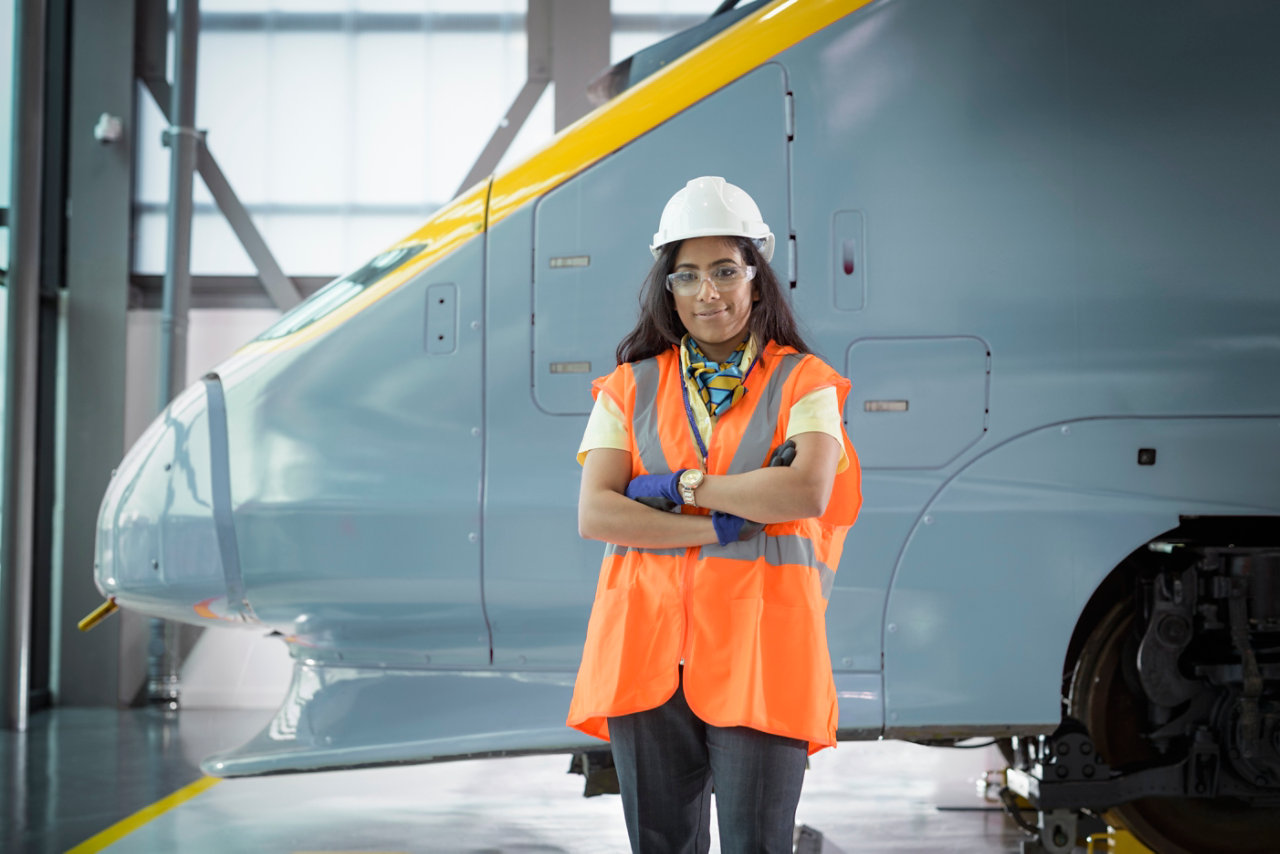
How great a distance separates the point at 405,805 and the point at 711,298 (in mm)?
3916

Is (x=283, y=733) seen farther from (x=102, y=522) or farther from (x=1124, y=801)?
(x=1124, y=801)

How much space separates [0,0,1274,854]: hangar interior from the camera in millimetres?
6812

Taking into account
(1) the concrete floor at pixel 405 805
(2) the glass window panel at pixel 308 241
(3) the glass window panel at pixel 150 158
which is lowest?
(1) the concrete floor at pixel 405 805

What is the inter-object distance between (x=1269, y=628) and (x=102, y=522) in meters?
3.80

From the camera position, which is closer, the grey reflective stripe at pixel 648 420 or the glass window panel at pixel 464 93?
the grey reflective stripe at pixel 648 420

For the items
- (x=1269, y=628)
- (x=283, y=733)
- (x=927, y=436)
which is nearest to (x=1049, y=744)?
(x=1269, y=628)

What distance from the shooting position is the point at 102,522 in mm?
3514

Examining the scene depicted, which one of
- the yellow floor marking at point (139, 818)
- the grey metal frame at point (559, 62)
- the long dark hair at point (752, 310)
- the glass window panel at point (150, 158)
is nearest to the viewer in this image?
the long dark hair at point (752, 310)

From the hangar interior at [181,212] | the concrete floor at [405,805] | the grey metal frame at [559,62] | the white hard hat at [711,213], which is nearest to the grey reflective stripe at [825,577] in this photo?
the white hard hat at [711,213]

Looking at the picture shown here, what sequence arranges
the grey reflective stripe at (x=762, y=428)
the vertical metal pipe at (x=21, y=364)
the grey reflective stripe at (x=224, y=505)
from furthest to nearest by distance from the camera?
the vertical metal pipe at (x=21, y=364)
the grey reflective stripe at (x=224, y=505)
the grey reflective stripe at (x=762, y=428)

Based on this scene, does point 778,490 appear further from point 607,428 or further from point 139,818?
point 139,818

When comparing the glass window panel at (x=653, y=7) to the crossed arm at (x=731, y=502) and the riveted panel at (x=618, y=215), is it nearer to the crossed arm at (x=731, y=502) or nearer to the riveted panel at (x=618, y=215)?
the riveted panel at (x=618, y=215)

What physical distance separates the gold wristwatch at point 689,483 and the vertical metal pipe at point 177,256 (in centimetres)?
672

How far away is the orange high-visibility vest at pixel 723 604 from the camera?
1683 mm
